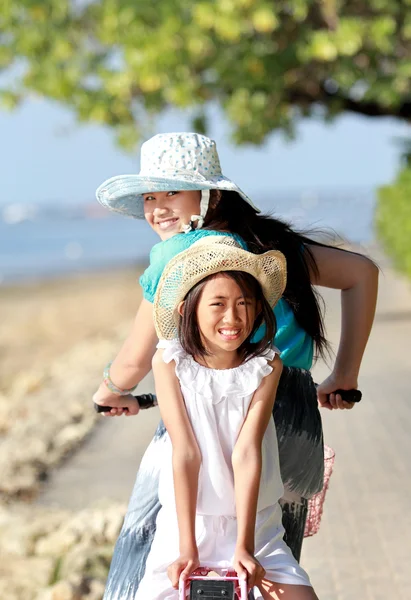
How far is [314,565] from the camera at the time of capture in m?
5.30

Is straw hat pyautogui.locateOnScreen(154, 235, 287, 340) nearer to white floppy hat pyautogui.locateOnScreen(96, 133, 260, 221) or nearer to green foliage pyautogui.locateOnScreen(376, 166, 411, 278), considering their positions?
white floppy hat pyautogui.locateOnScreen(96, 133, 260, 221)

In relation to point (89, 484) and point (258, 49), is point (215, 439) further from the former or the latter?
point (258, 49)

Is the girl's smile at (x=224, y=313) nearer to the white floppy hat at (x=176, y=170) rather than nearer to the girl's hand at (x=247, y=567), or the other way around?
the white floppy hat at (x=176, y=170)

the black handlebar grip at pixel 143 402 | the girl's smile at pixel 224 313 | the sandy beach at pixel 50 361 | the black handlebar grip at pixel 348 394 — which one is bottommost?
the sandy beach at pixel 50 361

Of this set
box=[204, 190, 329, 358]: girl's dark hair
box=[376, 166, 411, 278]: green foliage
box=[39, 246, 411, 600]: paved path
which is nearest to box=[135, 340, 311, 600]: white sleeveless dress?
box=[204, 190, 329, 358]: girl's dark hair

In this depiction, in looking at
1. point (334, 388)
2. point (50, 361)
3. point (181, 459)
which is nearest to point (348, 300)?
point (334, 388)

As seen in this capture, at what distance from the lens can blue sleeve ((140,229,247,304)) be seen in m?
2.98

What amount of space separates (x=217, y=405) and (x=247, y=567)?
408 mm

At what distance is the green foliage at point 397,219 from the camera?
16031mm

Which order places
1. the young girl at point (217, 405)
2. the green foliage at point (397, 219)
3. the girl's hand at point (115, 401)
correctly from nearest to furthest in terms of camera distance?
the young girl at point (217, 405), the girl's hand at point (115, 401), the green foliage at point (397, 219)

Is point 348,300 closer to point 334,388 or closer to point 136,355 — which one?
point 334,388

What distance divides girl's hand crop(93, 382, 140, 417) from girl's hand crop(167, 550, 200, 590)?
0.74 metres

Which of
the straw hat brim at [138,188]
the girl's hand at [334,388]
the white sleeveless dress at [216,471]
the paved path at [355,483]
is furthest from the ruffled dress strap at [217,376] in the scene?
the paved path at [355,483]

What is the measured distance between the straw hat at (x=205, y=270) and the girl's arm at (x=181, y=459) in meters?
0.10
